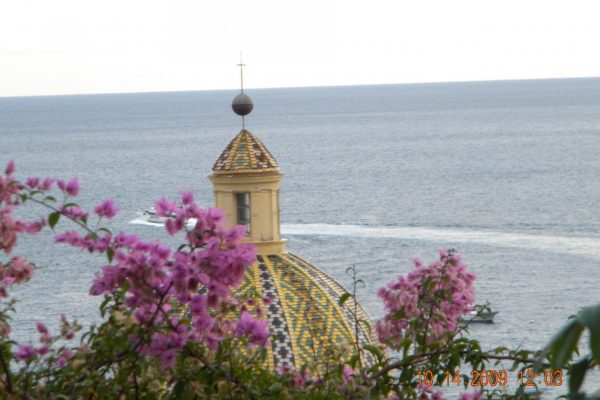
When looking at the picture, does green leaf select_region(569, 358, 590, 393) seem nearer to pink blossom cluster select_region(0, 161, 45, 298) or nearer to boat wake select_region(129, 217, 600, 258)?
pink blossom cluster select_region(0, 161, 45, 298)

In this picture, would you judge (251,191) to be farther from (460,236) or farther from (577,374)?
(460,236)

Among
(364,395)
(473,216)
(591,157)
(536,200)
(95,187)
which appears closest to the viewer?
(364,395)

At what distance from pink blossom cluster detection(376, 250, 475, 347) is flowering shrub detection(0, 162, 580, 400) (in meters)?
0.04

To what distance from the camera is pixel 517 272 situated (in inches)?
2665

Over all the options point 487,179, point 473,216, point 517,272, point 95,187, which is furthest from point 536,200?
point 95,187

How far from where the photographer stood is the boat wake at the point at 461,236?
7600 cm

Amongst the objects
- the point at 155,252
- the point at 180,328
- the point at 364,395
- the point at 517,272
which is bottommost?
the point at 517,272

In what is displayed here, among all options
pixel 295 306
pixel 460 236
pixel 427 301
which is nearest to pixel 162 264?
pixel 427 301

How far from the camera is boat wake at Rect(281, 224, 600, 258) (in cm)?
7600

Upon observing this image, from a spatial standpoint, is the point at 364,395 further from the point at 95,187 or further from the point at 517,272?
the point at 95,187

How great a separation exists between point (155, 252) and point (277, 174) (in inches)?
471

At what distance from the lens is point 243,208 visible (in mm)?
17516

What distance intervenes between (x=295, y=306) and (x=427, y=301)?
339 inches

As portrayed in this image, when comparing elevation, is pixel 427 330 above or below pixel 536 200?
above
